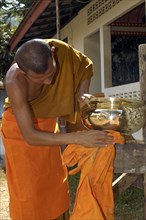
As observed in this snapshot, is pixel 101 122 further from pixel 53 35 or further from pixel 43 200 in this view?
pixel 53 35

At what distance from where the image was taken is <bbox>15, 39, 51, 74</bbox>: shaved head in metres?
1.92

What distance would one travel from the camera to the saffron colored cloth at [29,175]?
2531 millimetres

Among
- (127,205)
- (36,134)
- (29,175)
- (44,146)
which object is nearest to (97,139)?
(36,134)

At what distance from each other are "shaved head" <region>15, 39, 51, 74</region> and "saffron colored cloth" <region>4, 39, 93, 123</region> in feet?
1.74

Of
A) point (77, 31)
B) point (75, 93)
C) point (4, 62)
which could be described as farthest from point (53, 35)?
point (75, 93)

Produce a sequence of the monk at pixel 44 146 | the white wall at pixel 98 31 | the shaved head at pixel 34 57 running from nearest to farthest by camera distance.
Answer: the shaved head at pixel 34 57 → the monk at pixel 44 146 → the white wall at pixel 98 31

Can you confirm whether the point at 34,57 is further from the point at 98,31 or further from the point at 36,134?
the point at 98,31

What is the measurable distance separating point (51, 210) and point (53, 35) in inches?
291

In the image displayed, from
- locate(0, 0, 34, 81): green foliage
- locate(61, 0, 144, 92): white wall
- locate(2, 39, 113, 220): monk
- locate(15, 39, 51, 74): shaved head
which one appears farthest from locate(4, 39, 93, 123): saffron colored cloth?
locate(0, 0, 34, 81): green foliage

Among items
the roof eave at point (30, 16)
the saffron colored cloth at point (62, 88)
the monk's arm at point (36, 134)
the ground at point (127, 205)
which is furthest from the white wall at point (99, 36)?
the monk's arm at point (36, 134)

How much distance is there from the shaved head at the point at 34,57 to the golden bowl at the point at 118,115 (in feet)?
1.07

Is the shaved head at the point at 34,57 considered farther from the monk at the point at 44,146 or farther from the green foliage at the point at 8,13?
the green foliage at the point at 8,13

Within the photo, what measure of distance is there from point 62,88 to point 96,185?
0.88 meters

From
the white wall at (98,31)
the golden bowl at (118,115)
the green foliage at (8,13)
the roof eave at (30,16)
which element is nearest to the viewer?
the golden bowl at (118,115)
